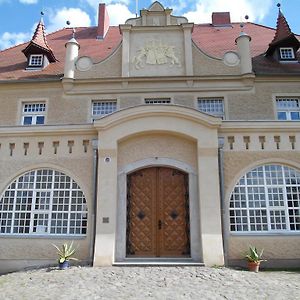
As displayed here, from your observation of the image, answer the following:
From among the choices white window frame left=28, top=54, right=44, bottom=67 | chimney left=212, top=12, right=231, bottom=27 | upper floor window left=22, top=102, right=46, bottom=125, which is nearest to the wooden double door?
upper floor window left=22, top=102, right=46, bottom=125

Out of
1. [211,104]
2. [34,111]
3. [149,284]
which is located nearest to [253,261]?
[149,284]

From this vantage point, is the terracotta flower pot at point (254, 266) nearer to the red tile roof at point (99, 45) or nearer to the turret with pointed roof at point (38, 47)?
the red tile roof at point (99, 45)

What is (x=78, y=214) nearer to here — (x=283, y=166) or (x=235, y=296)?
(x=235, y=296)

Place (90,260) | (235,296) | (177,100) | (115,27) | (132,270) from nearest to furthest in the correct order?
(235,296), (132,270), (90,260), (177,100), (115,27)

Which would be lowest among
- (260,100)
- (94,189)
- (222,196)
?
(222,196)

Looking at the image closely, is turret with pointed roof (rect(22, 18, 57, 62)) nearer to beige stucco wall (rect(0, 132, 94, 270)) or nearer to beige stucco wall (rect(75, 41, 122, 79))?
beige stucco wall (rect(75, 41, 122, 79))

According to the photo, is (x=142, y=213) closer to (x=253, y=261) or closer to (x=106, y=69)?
(x=253, y=261)

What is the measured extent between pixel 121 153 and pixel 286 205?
5948 mm

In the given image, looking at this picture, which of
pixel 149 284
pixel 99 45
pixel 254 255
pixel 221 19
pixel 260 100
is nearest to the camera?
pixel 149 284

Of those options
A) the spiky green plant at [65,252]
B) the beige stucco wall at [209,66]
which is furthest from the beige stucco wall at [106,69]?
the spiky green plant at [65,252]

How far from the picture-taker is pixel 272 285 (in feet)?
27.1

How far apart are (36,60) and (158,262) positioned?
12825mm

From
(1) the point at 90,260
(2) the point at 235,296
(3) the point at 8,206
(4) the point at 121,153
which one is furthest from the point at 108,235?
(2) the point at 235,296

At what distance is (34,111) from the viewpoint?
52.7ft
